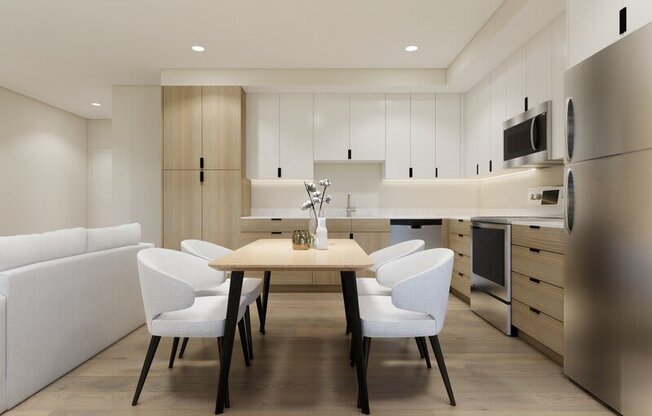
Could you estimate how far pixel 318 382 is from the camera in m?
2.15

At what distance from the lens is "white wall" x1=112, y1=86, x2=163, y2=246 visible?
→ 516 cm

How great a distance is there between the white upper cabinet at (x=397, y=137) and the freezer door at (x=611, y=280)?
2.76 meters

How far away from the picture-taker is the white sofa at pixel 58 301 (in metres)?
1.85

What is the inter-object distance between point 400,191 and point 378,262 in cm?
250

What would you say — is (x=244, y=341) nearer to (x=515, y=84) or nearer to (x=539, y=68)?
(x=539, y=68)

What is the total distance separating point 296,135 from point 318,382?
332 centimetres

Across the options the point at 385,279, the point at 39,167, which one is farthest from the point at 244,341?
the point at 39,167

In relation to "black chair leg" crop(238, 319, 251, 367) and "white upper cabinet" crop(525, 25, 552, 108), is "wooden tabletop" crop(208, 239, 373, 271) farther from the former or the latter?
"white upper cabinet" crop(525, 25, 552, 108)

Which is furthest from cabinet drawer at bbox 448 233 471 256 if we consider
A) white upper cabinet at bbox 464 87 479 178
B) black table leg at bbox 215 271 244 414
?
black table leg at bbox 215 271 244 414

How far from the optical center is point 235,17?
3334 millimetres

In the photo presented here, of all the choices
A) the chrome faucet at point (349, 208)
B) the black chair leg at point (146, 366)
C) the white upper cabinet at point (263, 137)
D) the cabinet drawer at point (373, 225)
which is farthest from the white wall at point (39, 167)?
the black chair leg at point (146, 366)

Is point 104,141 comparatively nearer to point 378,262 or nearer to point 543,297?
point 378,262

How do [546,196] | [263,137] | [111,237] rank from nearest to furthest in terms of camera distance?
[111,237] < [546,196] < [263,137]

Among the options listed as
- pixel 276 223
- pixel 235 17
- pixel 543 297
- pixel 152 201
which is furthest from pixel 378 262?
pixel 152 201
